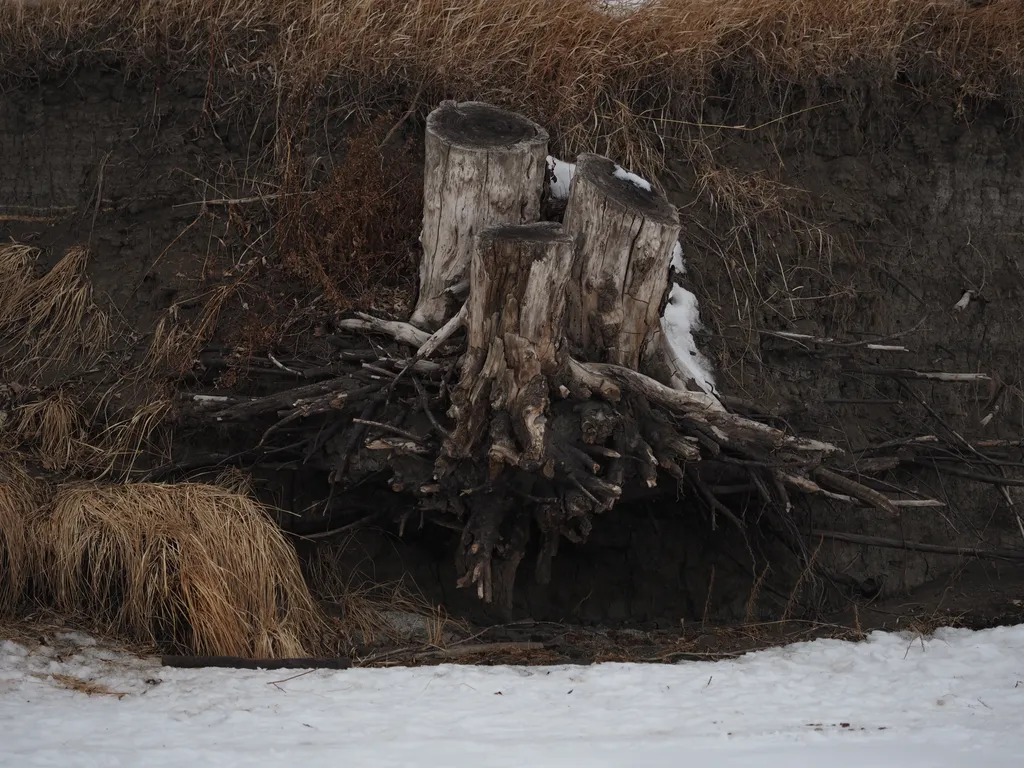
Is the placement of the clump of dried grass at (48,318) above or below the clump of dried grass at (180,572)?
above

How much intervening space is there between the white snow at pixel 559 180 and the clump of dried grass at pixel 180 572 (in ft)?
7.31

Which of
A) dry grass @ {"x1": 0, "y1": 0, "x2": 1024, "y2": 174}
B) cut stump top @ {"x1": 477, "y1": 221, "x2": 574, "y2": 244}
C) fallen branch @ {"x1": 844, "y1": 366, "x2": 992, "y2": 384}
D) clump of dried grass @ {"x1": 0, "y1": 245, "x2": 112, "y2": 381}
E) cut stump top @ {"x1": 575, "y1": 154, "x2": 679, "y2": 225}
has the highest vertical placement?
dry grass @ {"x1": 0, "y1": 0, "x2": 1024, "y2": 174}

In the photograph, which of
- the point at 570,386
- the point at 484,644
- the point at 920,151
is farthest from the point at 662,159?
the point at 484,644

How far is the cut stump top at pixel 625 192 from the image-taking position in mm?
4914

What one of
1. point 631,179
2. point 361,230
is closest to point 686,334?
point 631,179

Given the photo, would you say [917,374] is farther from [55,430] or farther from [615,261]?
[55,430]

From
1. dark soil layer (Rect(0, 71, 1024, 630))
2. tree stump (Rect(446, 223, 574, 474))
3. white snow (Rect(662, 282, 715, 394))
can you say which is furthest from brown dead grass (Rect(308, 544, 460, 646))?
white snow (Rect(662, 282, 715, 394))

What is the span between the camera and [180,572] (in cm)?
486

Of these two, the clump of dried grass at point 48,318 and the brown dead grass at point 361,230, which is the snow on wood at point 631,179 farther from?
the clump of dried grass at point 48,318

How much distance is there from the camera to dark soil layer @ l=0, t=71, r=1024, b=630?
6.02 metres

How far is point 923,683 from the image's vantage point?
459 cm

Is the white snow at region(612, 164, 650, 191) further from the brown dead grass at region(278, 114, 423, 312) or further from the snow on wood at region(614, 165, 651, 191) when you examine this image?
the brown dead grass at region(278, 114, 423, 312)

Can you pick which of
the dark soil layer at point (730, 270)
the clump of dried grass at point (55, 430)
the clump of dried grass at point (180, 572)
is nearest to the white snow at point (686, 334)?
the dark soil layer at point (730, 270)

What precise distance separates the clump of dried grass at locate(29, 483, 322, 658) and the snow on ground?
0.92ft
